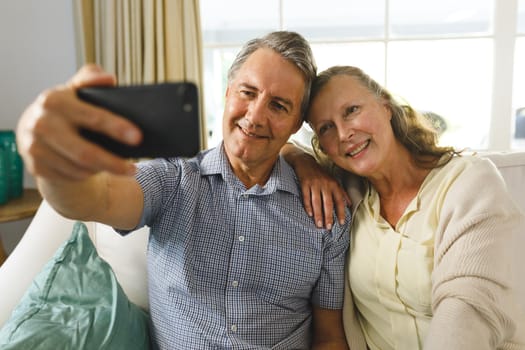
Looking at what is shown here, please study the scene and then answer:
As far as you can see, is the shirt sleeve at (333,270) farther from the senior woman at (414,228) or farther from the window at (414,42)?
the window at (414,42)

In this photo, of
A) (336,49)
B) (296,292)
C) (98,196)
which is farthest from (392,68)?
(98,196)

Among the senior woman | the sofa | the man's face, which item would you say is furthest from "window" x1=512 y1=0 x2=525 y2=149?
the man's face

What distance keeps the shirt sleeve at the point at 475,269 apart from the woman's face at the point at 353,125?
0.68ft

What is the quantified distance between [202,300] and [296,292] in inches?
9.5

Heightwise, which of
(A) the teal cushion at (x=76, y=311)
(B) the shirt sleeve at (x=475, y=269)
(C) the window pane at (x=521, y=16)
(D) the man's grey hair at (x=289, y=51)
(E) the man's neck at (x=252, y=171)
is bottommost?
(A) the teal cushion at (x=76, y=311)

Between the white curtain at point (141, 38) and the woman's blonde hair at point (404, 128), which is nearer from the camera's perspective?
the woman's blonde hair at point (404, 128)

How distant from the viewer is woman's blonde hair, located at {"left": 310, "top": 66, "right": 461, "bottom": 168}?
4.12 ft

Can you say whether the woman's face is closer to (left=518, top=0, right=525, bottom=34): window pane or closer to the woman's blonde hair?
the woman's blonde hair

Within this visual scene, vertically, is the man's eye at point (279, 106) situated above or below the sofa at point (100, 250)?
above

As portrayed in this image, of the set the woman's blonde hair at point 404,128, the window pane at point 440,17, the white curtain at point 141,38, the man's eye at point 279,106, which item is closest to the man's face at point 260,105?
the man's eye at point 279,106

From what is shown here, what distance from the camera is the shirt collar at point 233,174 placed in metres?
1.21

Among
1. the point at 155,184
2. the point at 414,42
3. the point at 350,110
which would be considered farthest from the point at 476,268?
the point at 414,42

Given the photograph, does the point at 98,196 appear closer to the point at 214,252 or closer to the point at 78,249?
the point at 214,252

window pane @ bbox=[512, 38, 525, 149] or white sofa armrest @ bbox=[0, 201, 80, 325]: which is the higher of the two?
window pane @ bbox=[512, 38, 525, 149]
